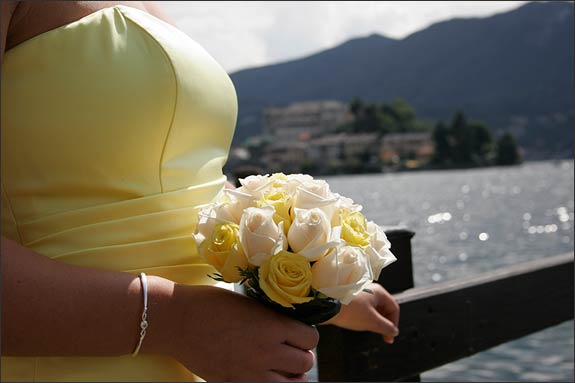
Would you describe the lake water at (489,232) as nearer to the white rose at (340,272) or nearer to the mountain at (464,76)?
the white rose at (340,272)

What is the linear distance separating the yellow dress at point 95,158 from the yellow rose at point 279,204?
159 millimetres

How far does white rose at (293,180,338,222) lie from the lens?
1.02 meters

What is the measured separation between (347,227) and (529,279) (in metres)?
1.53

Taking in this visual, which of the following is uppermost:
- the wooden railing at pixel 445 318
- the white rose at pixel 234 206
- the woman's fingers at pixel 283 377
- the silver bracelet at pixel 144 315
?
the white rose at pixel 234 206

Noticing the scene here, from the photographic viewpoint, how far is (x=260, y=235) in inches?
38.1

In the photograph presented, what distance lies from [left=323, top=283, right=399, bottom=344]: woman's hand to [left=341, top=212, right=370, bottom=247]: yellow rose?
1.63ft

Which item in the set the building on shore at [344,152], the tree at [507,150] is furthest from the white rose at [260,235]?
the tree at [507,150]

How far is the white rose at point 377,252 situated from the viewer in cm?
104

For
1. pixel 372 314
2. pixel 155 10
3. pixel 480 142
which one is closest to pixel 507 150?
pixel 480 142

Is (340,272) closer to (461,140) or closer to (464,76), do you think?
(461,140)

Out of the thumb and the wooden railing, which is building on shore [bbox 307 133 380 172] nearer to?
the wooden railing

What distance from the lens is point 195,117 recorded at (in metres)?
1.14

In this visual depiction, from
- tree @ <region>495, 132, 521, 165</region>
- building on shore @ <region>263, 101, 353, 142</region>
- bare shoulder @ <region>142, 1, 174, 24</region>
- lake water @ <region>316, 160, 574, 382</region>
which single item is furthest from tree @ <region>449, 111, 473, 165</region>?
bare shoulder @ <region>142, 1, 174, 24</region>

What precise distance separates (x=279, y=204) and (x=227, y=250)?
3.9 inches
